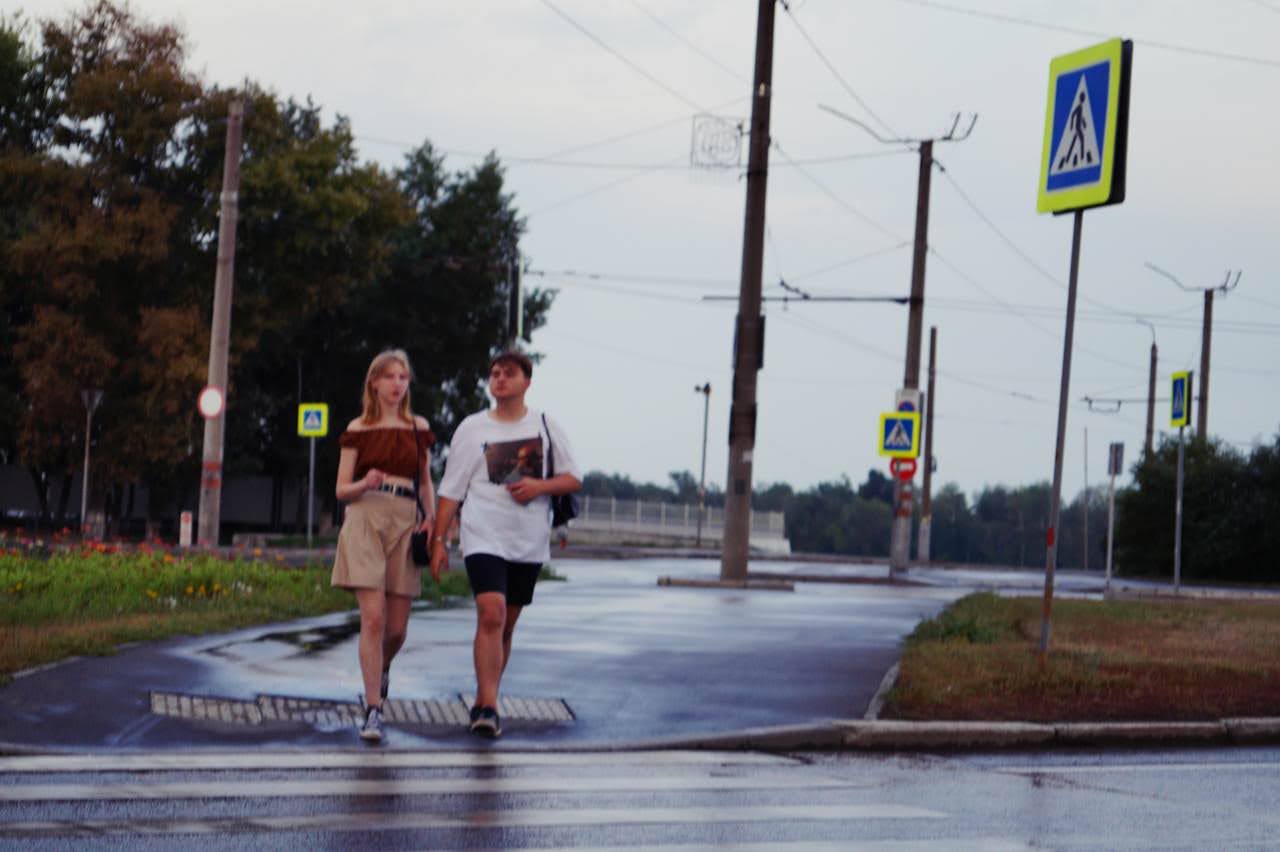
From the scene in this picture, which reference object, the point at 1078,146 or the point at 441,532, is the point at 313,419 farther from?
the point at 441,532

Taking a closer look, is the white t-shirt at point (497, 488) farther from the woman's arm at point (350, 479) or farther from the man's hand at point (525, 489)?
the woman's arm at point (350, 479)

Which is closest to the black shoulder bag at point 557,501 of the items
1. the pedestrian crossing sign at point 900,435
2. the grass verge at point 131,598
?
the grass verge at point 131,598

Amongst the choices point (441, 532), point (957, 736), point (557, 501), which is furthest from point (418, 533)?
point (957, 736)

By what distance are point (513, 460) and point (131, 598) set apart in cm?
686

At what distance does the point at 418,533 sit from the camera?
9.22 metres

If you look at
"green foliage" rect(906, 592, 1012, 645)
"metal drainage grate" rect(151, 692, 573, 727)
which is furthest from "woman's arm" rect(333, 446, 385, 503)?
"green foliage" rect(906, 592, 1012, 645)

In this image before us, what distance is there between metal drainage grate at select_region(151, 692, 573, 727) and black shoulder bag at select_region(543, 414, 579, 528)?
1.08 metres

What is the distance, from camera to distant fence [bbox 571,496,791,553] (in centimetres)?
6669

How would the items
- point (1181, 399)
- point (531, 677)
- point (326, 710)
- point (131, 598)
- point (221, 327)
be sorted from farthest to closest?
point (1181, 399)
point (221, 327)
point (131, 598)
point (531, 677)
point (326, 710)

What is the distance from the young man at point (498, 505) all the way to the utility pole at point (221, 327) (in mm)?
17056

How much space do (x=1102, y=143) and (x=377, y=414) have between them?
5.59m

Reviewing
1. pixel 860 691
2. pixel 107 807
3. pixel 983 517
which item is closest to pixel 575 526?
pixel 860 691

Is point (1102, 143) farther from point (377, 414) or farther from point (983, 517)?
point (983, 517)

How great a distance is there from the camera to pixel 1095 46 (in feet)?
40.6
